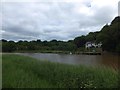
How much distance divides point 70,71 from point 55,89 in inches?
92.5

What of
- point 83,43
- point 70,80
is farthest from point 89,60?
point 83,43

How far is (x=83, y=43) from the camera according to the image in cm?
10138

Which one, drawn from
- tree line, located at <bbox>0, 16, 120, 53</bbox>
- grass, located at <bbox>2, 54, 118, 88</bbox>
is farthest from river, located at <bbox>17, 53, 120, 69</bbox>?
tree line, located at <bbox>0, 16, 120, 53</bbox>

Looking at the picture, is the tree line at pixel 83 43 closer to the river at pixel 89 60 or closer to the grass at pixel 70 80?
the river at pixel 89 60

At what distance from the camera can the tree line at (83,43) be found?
177ft

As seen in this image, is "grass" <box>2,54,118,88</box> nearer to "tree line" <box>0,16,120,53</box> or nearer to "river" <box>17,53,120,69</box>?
"river" <box>17,53,120,69</box>

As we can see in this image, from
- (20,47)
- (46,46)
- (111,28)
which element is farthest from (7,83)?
(46,46)

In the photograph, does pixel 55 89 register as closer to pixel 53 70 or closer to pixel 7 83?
pixel 7 83

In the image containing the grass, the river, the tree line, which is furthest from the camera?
the tree line

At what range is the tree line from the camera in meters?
54.0

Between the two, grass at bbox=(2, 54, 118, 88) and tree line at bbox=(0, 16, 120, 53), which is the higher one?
tree line at bbox=(0, 16, 120, 53)

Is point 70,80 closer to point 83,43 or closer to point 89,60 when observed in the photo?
point 89,60

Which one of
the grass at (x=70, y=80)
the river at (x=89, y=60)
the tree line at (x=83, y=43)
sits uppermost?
the tree line at (x=83, y=43)

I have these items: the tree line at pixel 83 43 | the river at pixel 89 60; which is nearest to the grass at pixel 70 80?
the river at pixel 89 60
